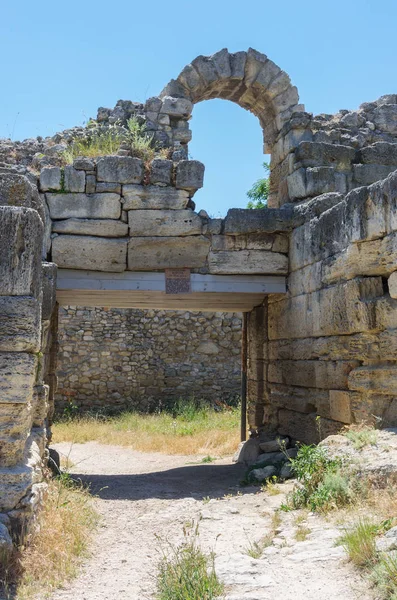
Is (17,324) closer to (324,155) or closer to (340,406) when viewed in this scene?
(340,406)

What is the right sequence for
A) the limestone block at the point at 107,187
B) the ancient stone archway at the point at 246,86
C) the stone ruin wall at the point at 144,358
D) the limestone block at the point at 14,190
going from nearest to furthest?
the limestone block at the point at 14,190 → the limestone block at the point at 107,187 → the ancient stone archway at the point at 246,86 → the stone ruin wall at the point at 144,358

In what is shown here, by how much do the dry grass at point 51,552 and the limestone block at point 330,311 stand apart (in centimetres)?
314

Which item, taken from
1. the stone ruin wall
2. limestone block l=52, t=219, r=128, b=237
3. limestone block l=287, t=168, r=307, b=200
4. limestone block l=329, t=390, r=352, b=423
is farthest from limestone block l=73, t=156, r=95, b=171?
the stone ruin wall

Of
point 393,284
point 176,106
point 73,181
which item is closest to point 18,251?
point 393,284

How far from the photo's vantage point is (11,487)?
368 cm

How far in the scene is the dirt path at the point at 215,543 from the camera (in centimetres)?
340

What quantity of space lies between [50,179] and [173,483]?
4.09 m

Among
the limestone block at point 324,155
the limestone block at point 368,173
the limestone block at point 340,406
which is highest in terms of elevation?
the limestone block at point 324,155

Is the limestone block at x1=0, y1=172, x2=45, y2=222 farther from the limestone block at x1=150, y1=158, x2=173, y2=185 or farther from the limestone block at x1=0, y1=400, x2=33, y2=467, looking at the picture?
the limestone block at x1=150, y1=158, x2=173, y2=185

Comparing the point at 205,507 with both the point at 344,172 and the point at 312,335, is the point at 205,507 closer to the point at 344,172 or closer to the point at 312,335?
the point at 312,335

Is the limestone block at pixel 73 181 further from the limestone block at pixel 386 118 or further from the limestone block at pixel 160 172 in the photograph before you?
the limestone block at pixel 386 118

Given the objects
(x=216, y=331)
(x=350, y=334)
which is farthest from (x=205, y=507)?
(x=216, y=331)

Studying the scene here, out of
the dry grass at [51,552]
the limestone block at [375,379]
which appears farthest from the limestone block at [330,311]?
the dry grass at [51,552]

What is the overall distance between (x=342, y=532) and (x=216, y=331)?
1109 cm
